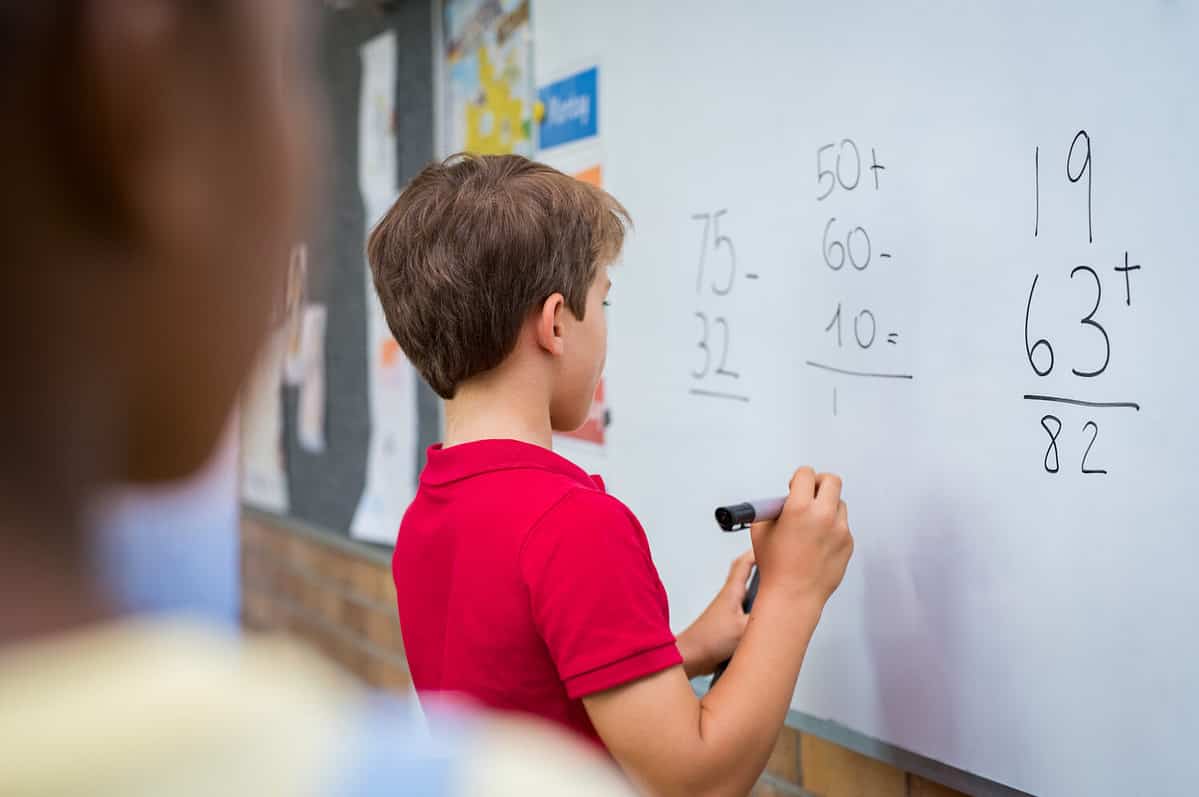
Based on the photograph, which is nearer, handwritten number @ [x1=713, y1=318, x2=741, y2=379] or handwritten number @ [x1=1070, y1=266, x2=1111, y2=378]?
handwritten number @ [x1=1070, y1=266, x2=1111, y2=378]

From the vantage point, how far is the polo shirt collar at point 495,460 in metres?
0.79

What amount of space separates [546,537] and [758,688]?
0.18 m

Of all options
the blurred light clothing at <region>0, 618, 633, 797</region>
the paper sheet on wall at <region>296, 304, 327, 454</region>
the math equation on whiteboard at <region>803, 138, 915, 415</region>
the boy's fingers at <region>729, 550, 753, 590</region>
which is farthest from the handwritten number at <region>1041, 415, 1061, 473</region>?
the paper sheet on wall at <region>296, 304, 327, 454</region>

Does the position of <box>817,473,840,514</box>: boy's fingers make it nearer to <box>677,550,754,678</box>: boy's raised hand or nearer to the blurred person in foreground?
<box>677,550,754,678</box>: boy's raised hand

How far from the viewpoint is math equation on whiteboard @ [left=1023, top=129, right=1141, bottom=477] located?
0.75 m

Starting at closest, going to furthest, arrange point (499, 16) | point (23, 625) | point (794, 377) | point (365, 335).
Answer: point (23, 625)
point (794, 377)
point (499, 16)
point (365, 335)

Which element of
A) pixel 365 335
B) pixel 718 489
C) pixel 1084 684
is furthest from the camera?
pixel 365 335

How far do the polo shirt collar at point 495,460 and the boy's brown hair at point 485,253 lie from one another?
6 cm

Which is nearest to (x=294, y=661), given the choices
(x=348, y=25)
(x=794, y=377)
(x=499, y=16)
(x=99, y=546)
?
(x=99, y=546)

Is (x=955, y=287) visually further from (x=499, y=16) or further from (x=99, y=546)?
(x=499, y=16)

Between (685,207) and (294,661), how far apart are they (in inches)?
38.5

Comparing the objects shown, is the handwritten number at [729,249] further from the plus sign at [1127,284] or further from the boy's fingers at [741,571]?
the plus sign at [1127,284]

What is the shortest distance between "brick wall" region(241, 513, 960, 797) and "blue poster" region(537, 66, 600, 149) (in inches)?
29.1

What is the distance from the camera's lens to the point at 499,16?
1539 millimetres
